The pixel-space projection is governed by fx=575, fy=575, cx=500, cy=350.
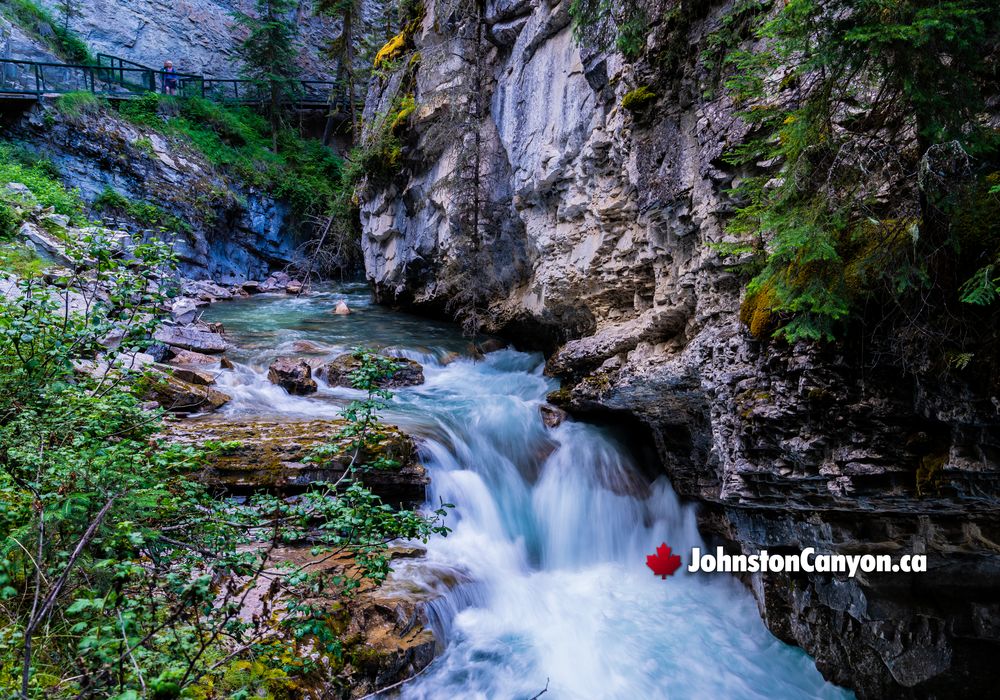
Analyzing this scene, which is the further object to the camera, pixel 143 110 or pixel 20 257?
pixel 143 110

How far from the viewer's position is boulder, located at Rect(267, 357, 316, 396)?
9016 mm

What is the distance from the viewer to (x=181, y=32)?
26.5m

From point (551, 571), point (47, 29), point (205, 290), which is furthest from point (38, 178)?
point (551, 571)

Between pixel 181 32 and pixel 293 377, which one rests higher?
pixel 181 32

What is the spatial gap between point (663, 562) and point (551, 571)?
135cm

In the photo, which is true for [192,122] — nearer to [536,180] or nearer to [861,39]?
[536,180]

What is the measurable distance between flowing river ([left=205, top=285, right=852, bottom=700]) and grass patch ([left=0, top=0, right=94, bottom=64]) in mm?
19739

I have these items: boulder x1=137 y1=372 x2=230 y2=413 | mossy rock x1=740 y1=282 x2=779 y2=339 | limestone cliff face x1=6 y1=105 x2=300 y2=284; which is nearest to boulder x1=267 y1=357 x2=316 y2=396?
boulder x1=137 y1=372 x2=230 y2=413

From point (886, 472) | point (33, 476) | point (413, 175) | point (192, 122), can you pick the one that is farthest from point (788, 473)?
point (192, 122)

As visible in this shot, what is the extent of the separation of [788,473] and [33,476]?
515cm

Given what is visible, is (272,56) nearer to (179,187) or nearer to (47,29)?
(47,29)

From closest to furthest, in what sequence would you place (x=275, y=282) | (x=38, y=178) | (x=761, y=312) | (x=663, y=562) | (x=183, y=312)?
(x=761, y=312), (x=663, y=562), (x=183, y=312), (x=38, y=178), (x=275, y=282)

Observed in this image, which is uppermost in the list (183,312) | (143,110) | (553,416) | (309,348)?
(143,110)

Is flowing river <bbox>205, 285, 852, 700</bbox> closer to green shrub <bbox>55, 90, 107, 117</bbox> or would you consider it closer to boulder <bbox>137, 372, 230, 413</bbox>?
boulder <bbox>137, 372, 230, 413</bbox>
